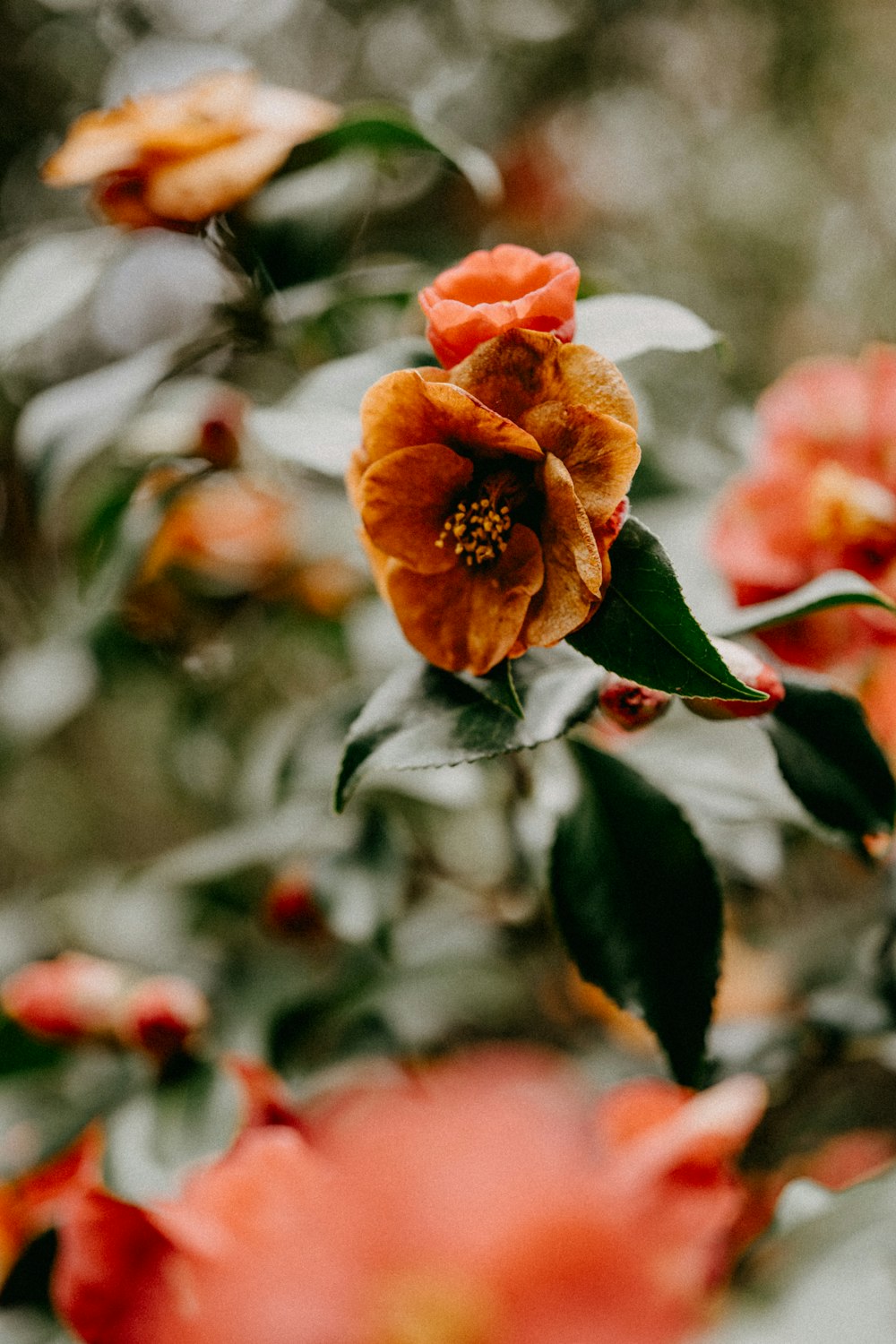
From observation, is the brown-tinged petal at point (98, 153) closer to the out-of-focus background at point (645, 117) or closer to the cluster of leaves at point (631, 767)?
the cluster of leaves at point (631, 767)

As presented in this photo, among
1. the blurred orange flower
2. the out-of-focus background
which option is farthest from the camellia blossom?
the out-of-focus background

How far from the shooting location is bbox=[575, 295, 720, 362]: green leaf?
0.45 meters

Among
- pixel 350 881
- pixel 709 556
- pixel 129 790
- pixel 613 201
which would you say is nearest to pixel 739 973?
pixel 350 881

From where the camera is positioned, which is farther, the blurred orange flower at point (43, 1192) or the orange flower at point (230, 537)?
the orange flower at point (230, 537)

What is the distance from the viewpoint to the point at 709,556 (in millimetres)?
636

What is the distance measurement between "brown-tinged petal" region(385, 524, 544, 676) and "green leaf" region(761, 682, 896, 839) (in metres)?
0.17

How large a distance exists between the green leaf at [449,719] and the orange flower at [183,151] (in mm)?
413

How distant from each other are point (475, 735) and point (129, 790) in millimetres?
2207

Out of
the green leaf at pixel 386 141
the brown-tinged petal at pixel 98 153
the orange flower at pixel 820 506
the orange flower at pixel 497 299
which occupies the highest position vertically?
the brown-tinged petal at pixel 98 153

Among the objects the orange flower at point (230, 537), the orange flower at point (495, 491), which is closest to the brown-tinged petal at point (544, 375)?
the orange flower at point (495, 491)

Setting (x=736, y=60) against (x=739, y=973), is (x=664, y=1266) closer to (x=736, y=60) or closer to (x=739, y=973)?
(x=739, y=973)

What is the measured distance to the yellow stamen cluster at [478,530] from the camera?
43cm

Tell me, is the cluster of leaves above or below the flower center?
below

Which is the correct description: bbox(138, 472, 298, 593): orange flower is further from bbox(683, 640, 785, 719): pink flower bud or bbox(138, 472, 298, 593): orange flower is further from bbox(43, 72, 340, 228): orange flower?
bbox(683, 640, 785, 719): pink flower bud
